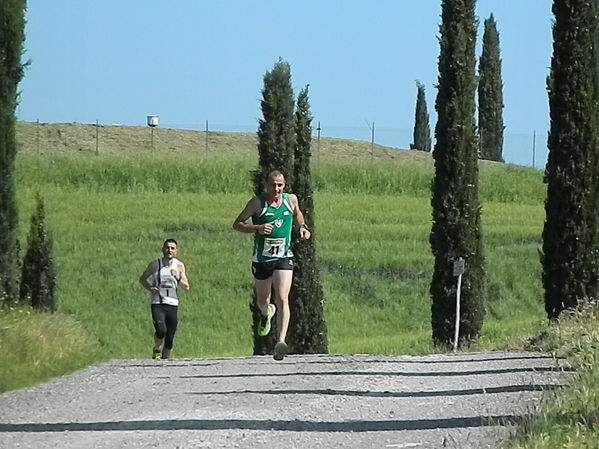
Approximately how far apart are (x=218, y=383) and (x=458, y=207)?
1825 cm

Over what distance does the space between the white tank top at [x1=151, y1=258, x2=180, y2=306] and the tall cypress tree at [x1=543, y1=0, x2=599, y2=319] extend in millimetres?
9325

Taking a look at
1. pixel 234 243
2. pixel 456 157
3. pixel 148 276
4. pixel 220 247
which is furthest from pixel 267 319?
pixel 234 243

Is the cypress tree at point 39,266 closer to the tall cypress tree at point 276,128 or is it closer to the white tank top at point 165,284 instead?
the tall cypress tree at point 276,128

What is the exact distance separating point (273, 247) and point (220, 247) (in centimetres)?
2928

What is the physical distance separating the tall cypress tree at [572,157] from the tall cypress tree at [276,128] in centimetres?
606

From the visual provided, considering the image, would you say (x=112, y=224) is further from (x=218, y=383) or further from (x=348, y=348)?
(x=218, y=383)

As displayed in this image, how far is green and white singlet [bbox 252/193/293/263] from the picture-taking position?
47.9 feet

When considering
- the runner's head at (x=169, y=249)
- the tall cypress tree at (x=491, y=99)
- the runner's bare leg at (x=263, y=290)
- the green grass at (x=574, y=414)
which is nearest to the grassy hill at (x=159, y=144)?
the tall cypress tree at (x=491, y=99)

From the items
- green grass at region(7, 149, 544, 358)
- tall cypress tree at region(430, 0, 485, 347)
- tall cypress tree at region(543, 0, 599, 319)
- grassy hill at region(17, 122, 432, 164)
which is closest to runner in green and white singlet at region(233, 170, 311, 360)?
green grass at region(7, 149, 544, 358)

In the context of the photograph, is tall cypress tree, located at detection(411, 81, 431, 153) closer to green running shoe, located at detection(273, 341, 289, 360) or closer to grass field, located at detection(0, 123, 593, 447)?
grass field, located at detection(0, 123, 593, 447)

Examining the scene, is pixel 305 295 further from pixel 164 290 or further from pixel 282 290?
pixel 282 290

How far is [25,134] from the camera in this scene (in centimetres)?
7088

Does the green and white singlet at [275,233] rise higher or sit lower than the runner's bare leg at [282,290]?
higher

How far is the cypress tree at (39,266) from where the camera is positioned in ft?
99.3
